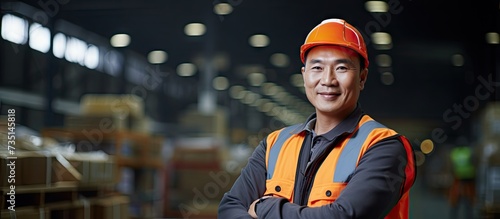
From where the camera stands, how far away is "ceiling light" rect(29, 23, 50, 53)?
6066 millimetres

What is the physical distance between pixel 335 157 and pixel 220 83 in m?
4.55

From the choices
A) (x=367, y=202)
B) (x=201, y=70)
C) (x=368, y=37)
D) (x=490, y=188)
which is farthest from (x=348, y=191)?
(x=201, y=70)

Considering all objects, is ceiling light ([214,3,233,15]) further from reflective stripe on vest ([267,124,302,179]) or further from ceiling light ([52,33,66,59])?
reflective stripe on vest ([267,124,302,179])

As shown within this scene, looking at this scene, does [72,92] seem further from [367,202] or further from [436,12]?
[367,202]

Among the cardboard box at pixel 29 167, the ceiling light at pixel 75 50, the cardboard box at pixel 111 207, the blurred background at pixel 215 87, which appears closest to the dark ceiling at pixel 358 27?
the blurred background at pixel 215 87

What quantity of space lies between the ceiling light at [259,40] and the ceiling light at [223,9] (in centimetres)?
37

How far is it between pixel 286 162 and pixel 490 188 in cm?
419

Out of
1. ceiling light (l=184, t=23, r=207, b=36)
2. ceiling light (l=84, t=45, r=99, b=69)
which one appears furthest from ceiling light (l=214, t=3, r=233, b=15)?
ceiling light (l=84, t=45, r=99, b=69)

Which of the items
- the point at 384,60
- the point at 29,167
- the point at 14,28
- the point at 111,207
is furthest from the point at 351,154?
the point at 14,28

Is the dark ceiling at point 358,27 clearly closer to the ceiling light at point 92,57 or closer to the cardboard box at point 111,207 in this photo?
the ceiling light at point 92,57

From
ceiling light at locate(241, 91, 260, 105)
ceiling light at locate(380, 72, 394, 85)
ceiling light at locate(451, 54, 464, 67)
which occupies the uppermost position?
ceiling light at locate(451, 54, 464, 67)

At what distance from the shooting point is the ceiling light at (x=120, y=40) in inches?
251

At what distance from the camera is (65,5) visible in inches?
243

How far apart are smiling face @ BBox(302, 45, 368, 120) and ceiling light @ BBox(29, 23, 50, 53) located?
184 inches
